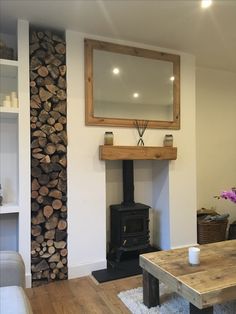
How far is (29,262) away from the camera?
277cm

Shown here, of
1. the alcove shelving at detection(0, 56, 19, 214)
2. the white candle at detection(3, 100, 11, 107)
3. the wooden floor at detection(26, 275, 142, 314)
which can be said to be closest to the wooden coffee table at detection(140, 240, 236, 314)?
the wooden floor at detection(26, 275, 142, 314)

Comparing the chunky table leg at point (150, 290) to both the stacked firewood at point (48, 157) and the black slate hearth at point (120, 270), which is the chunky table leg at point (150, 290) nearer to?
the black slate hearth at point (120, 270)

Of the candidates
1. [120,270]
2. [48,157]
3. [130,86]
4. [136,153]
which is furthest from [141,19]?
[120,270]

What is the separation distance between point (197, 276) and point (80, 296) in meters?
1.22

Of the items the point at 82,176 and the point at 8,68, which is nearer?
the point at 8,68

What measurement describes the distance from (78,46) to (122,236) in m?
2.25

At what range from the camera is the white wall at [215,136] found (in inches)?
171

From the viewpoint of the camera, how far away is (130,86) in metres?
3.38

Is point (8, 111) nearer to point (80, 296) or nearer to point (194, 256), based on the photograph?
point (80, 296)

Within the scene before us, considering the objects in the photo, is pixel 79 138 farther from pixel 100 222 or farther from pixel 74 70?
pixel 100 222

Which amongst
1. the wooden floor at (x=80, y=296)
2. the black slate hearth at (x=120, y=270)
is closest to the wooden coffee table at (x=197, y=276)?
the wooden floor at (x=80, y=296)

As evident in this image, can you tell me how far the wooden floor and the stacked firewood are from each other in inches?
6.9

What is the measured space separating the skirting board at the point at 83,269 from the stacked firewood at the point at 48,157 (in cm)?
8

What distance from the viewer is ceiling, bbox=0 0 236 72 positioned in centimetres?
250
